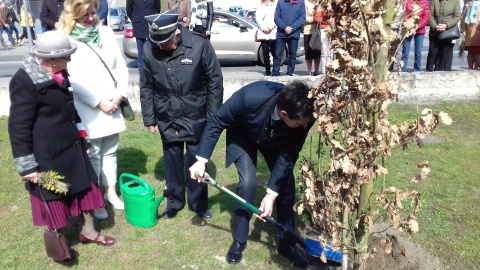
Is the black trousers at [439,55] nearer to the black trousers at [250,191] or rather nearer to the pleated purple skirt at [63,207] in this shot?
the black trousers at [250,191]

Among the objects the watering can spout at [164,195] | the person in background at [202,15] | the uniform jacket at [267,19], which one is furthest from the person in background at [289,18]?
the watering can spout at [164,195]

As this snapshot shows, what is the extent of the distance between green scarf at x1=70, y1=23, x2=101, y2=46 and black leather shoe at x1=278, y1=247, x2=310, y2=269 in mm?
2330

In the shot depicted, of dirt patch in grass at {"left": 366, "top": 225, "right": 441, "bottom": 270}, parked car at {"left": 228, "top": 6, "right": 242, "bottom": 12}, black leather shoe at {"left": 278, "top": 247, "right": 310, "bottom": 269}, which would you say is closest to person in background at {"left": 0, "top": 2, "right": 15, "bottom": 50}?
black leather shoe at {"left": 278, "top": 247, "right": 310, "bottom": 269}

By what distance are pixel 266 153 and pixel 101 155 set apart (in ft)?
5.35

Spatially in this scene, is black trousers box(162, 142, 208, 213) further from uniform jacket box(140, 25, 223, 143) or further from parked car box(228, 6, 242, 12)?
parked car box(228, 6, 242, 12)

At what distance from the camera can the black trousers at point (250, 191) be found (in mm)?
3592

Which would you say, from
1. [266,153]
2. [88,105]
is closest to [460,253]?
[266,153]

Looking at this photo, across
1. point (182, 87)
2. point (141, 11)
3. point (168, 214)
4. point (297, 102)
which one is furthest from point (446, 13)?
point (297, 102)

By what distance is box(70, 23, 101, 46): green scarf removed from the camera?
3.86 m

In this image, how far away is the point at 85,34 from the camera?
3.89 metres

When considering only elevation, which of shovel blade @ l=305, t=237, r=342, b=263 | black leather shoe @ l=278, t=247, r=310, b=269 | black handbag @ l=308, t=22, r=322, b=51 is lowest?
black leather shoe @ l=278, t=247, r=310, b=269

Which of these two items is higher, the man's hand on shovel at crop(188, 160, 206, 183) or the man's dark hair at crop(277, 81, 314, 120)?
the man's dark hair at crop(277, 81, 314, 120)

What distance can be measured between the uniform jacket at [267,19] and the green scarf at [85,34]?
17.3 feet

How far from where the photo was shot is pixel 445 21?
8.67 meters
